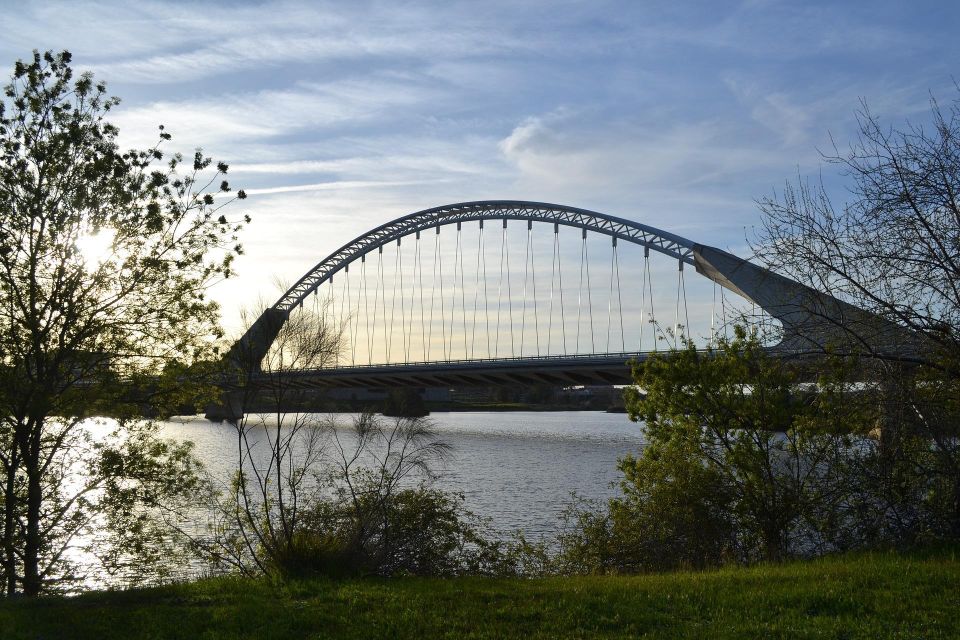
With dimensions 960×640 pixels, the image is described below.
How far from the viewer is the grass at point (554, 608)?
755cm

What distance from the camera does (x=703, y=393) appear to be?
14.3 meters

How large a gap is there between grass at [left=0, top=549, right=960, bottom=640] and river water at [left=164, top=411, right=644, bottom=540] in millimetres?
6905

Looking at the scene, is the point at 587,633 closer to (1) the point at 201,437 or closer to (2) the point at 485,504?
(2) the point at 485,504

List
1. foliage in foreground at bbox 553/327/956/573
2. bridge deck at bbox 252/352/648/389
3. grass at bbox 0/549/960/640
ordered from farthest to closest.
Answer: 1. bridge deck at bbox 252/352/648/389
2. foliage in foreground at bbox 553/327/956/573
3. grass at bbox 0/549/960/640

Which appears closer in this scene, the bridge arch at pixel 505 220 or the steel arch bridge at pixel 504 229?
the bridge arch at pixel 505 220

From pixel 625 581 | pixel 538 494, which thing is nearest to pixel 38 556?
pixel 625 581

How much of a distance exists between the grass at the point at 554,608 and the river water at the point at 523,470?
6905 millimetres

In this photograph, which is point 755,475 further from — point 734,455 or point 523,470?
point 523,470

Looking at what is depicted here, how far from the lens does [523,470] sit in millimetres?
35906

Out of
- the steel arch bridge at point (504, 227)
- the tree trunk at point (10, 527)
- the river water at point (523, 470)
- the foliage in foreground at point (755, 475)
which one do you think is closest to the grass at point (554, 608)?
the foliage in foreground at point (755, 475)

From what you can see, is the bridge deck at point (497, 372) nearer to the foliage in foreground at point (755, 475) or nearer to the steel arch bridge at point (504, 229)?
the steel arch bridge at point (504, 229)

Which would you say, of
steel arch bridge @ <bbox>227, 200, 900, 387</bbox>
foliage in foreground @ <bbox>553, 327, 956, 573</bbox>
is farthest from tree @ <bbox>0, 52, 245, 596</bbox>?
steel arch bridge @ <bbox>227, 200, 900, 387</bbox>

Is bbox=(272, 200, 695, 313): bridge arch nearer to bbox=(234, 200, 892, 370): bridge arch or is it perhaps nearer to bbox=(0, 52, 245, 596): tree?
bbox=(234, 200, 892, 370): bridge arch

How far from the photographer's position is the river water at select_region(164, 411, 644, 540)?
76.6ft
